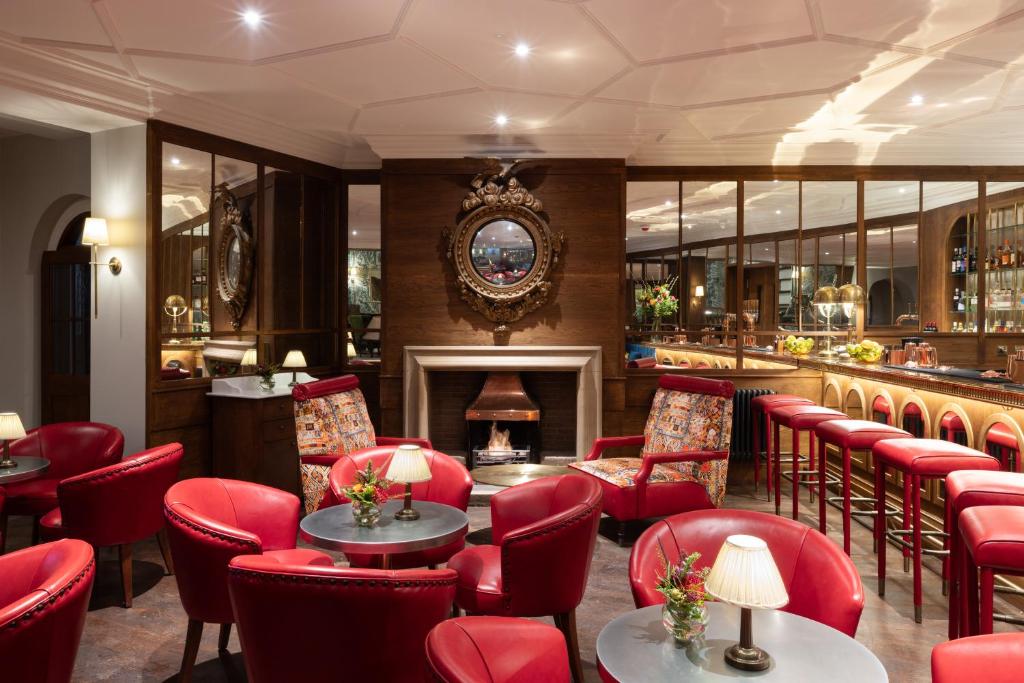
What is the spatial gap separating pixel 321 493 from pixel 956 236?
6.57m

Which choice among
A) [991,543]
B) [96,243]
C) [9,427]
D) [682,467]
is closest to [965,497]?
[991,543]

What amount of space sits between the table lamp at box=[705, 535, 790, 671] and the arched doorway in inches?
239

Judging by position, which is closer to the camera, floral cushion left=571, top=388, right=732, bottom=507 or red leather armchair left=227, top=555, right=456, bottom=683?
red leather armchair left=227, top=555, right=456, bottom=683

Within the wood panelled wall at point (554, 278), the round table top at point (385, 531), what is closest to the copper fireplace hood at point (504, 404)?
the wood panelled wall at point (554, 278)

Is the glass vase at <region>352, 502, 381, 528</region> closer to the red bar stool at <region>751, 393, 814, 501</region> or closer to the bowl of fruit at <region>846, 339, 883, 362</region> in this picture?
the red bar stool at <region>751, 393, 814, 501</region>

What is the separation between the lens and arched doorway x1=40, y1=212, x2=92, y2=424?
6.20m

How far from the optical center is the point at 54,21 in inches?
151

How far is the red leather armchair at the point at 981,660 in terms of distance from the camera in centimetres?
160

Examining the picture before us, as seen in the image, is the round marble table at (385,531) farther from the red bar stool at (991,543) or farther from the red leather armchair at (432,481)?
the red bar stool at (991,543)

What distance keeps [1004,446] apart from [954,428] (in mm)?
506

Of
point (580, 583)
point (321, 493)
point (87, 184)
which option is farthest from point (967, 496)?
point (87, 184)

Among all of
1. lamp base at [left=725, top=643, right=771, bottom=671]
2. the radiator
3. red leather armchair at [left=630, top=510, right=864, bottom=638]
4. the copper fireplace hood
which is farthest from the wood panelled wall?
lamp base at [left=725, top=643, right=771, bottom=671]

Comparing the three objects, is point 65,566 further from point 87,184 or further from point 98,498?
point 87,184

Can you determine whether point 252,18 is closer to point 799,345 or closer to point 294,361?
point 294,361
